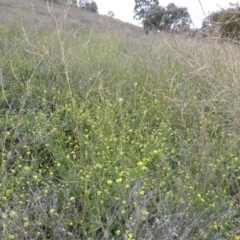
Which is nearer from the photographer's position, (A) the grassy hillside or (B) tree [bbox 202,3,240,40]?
(A) the grassy hillside

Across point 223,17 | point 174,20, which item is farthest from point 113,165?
point 174,20

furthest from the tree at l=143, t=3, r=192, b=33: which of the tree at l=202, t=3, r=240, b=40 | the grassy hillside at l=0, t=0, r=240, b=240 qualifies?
the grassy hillside at l=0, t=0, r=240, b=240

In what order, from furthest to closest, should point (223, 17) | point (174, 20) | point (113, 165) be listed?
point (174, 20), point (223, 17), point (113, 165)

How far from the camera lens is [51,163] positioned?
1.88 m

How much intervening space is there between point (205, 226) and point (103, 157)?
0.63 m

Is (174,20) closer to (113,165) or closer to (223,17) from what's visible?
(223,17)

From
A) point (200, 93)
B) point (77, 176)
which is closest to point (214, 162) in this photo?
point (77, 176)

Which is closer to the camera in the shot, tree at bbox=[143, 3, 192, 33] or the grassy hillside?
the grassy hillside

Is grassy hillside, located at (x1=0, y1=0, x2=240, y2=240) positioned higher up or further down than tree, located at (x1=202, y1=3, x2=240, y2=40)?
further down

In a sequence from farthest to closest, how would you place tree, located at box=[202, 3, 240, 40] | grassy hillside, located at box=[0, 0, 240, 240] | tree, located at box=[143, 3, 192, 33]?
tree, located at box=[143, 3, 192, 33] < tree, located at box=[202, 3, 240, 40] < grassy hillside, located at box=[0, 0, 240, 240]

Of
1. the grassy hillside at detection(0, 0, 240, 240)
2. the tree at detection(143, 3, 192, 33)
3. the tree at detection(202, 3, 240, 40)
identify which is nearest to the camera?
the grassy hillside at detection(0, 0, 240, 240)

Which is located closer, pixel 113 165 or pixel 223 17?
pixel 113 165

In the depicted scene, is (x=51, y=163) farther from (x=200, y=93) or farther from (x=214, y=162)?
(x=200, y=93)

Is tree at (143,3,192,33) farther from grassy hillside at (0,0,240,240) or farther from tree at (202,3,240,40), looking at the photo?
grassy hillside at (0,0,240,240)
